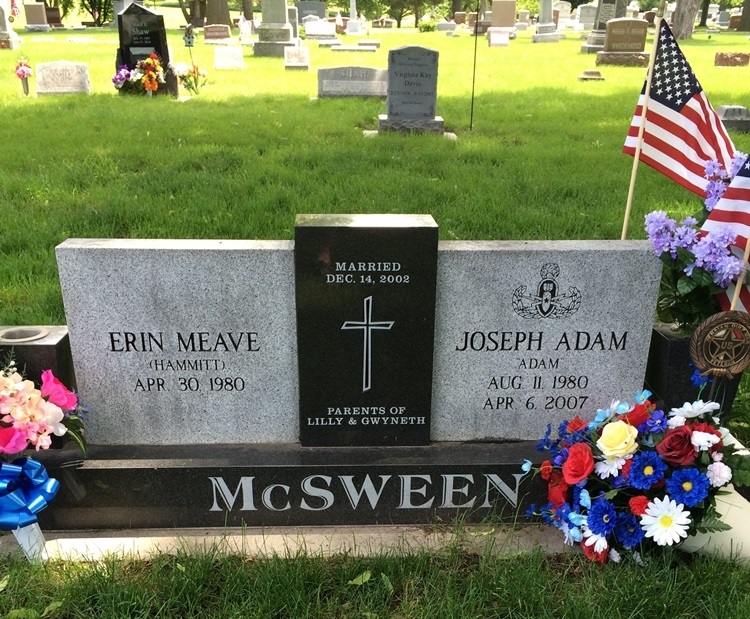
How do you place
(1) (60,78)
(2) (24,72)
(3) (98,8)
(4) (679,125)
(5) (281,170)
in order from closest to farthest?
(4) (679,125) < (5) (281,170) < (2) (24,72) < (1) (60,78) < (3) (98,8)

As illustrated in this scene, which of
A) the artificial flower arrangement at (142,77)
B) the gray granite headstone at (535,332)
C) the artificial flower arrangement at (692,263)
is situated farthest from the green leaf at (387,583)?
the artificial flower arrangement at (142,77)

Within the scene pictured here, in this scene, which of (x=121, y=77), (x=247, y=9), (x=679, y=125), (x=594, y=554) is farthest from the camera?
(x=247, y=9)

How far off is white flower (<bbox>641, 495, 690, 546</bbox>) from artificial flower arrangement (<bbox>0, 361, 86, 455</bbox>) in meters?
2.18

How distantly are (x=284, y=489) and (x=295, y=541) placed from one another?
0.22 meters

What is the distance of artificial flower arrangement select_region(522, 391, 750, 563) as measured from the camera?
250cm

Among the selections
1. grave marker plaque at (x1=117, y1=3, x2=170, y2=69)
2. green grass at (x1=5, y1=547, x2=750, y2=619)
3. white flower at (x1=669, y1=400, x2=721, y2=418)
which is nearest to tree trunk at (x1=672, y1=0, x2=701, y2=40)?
grave marker plaque at (x1=117, y1=3, x2=170, y2=69)

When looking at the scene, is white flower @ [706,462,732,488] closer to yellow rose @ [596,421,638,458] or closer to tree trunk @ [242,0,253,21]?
yellow rose @ [596,421,638,458]

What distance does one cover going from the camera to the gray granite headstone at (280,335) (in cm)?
278

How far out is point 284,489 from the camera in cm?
287

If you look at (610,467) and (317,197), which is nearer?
(610,467)

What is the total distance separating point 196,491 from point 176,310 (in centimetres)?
74

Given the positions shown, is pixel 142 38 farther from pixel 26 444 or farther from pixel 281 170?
pixel 26 444

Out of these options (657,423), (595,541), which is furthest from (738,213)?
(595,541)

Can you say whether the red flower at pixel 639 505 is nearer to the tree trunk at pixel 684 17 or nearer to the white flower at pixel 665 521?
the white flower at pixel 665 521
